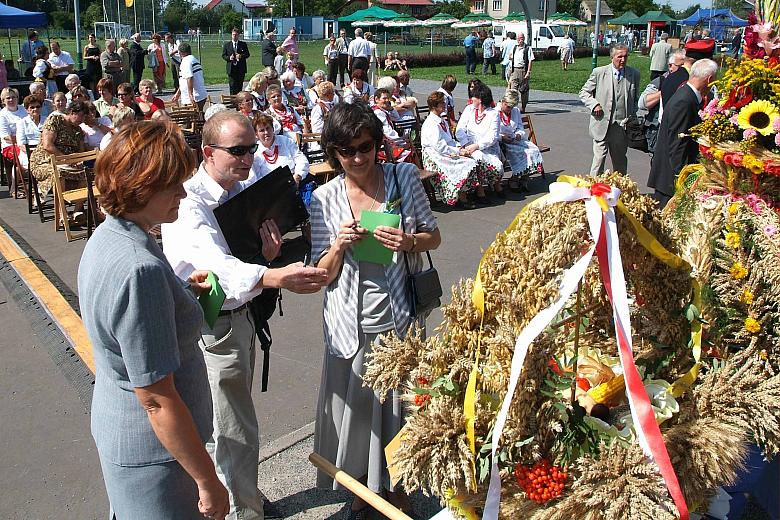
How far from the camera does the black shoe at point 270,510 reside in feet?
11.4

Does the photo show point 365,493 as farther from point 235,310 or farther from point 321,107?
point 321,107

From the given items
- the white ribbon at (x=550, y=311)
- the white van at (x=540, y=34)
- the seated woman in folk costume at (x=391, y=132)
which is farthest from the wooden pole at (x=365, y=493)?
the white van at (x=540, y=34)

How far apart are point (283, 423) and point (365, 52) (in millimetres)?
18384

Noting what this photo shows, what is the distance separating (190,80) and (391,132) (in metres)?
6.48

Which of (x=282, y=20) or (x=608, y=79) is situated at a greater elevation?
(x=282, y=20)

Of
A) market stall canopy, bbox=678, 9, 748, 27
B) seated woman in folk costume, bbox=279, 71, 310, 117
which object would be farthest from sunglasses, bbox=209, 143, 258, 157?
market stall canopy, bbox=678, 9, 748, 27

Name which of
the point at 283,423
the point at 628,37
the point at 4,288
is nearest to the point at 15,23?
the point at 4,288

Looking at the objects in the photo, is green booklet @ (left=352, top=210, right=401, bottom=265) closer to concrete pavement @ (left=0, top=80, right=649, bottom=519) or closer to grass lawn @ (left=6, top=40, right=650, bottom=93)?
concrete pavement @ (left=0, top=80, right=649, bottom=519)

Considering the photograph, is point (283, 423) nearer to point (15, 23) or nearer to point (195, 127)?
point (195, 127)

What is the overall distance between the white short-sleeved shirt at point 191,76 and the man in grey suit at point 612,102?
8.43 metres

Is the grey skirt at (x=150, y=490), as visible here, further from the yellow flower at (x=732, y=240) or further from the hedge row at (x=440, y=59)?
the hedge row at (x=440, y=59)

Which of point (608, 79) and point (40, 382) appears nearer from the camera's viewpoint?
point (40, 382)

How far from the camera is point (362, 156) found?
315 cm

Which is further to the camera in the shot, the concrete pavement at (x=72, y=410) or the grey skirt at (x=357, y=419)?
the concrete pavement at (x=72, y=410)
